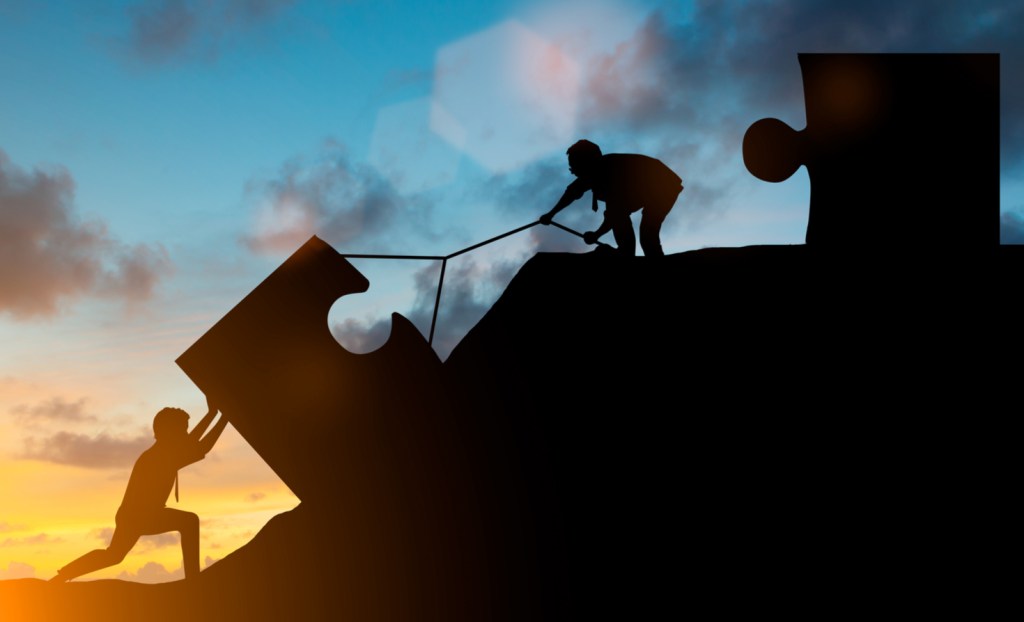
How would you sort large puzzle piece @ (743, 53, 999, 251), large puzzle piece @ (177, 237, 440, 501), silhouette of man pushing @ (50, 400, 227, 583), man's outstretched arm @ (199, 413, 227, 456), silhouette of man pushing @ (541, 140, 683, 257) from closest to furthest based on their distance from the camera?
large puzzle piece @ (177, 237, 440, 501), large puzzle piece @ (743, 53, 999, 251), man's outstretched arm @ (199, 413, 227, 456), silhouette of man pushing @ (50, 400, 227, 583), silhouette of man pushing @ (541, 140, 683, 257)

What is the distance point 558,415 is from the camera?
279 inches

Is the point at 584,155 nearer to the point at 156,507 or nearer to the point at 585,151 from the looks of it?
the point at 585,151

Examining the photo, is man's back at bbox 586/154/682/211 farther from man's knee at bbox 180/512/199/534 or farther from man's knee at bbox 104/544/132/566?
→ man's knee at bbox 104/544/132/566

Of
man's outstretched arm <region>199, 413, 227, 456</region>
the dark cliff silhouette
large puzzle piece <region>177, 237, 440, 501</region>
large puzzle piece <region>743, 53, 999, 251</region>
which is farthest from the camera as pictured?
man's outstretched arm <region>199, 413, 227, 456</region>

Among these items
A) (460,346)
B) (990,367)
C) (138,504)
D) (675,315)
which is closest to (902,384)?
(990,367)

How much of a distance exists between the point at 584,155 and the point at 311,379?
278 centimetres

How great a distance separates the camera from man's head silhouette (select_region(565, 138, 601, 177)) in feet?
28.7

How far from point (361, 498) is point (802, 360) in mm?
2954

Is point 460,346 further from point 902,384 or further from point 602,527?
point 902,384

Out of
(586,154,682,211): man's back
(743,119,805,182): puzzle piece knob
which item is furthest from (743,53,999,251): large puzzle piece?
A: (586,154,682,211): man's back

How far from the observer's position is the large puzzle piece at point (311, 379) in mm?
7438

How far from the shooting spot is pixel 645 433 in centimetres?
701

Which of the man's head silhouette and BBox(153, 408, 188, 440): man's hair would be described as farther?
the man's head silhouette

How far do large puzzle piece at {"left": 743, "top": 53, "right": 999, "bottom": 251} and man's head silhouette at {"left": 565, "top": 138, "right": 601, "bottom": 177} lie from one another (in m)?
1.37
